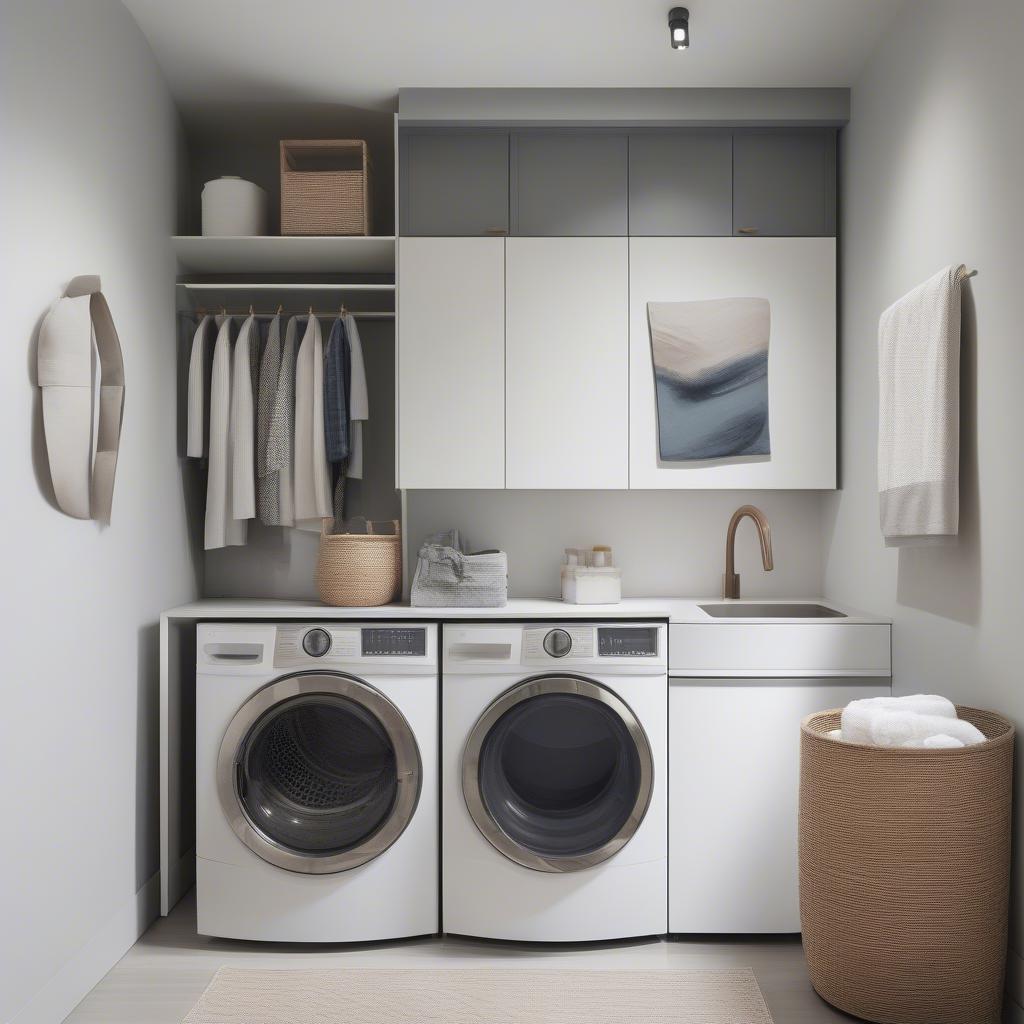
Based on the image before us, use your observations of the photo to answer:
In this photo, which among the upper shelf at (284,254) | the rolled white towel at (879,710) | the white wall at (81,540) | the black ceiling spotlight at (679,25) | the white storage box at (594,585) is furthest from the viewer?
the upper shelf at (284,254)

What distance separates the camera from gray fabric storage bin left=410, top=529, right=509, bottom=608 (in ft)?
8.72

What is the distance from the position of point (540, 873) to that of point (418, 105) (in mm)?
2390

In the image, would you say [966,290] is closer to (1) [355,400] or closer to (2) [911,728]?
(2) [911,728]

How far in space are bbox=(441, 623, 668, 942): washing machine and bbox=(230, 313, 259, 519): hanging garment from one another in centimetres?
89

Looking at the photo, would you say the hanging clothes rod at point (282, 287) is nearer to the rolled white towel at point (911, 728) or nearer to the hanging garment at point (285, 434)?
the hanging garment at point (285, 434)

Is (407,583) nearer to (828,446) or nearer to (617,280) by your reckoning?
(617,280)

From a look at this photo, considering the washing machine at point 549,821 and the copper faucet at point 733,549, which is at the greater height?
the copper faucet at point 733,549

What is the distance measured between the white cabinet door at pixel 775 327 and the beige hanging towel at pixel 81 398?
156 centimetres

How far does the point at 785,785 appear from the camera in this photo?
255 centimetres

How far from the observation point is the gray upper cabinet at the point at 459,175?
9.67 feet

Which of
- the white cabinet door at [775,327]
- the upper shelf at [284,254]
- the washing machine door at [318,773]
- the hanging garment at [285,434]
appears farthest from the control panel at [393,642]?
the upper shelf at [284,254]

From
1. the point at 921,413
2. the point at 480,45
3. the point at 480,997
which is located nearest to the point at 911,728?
the point at 921,413

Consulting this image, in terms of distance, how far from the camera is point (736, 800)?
255 centimetres

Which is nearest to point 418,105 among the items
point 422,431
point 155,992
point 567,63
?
point 567,63
